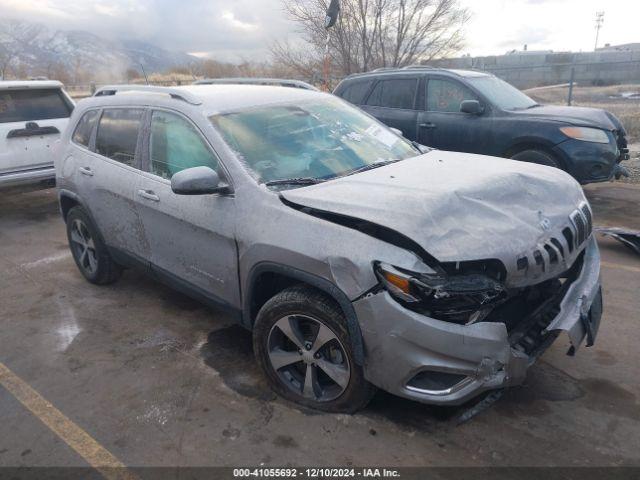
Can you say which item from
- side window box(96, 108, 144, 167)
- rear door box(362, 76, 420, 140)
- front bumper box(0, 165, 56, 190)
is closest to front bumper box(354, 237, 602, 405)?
side window box(96, 108, 144, 167)

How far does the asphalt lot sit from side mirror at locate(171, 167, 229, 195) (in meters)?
1.22

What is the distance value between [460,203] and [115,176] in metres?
2.70

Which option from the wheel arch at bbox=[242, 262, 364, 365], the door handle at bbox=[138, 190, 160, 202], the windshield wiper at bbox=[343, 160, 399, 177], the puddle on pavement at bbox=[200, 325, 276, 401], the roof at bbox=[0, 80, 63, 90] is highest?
the roof at bbox=[0, 80, 63, 90]

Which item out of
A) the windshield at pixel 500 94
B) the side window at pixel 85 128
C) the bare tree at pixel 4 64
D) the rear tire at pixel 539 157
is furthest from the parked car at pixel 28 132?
the rear tire at pixel 539 157

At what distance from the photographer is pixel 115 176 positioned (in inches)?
157

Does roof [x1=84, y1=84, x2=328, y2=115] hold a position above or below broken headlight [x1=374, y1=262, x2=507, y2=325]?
above

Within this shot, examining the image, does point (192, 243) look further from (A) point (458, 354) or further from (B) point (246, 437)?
(A) point (458, 354)

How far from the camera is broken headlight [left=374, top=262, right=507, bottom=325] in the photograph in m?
2.33

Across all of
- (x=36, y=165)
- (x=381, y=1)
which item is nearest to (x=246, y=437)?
(x=36, y=165)

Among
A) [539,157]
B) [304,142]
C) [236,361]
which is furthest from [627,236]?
[236,361]

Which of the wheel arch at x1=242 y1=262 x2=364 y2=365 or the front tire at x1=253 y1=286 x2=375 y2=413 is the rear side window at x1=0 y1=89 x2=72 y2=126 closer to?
the wheel arch at x1=242 y1=262 x2=364 y2=365

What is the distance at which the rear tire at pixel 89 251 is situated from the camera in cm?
451

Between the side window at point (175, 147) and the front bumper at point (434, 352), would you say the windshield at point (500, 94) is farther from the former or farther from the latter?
the front bumper at point (434, 352)

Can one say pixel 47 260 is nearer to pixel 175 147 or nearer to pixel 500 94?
pixel 175 147
